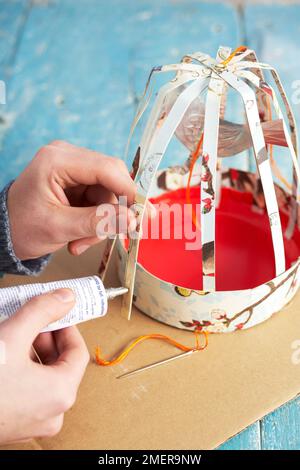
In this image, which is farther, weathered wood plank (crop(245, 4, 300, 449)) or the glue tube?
weathered wood plank (crop(245, 4, 300, 449))

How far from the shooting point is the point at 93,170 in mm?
749

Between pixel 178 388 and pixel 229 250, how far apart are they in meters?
0.26

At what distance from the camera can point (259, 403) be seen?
759 mm

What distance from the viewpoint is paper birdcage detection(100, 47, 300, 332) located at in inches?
30.6

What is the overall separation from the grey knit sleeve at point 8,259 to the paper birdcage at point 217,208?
0.38ft

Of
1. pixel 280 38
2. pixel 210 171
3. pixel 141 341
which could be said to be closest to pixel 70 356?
pixel 141 341

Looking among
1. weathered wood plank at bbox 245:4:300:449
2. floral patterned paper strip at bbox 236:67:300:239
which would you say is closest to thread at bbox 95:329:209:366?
floral patterned paper strip at bbox 236:67:300:239

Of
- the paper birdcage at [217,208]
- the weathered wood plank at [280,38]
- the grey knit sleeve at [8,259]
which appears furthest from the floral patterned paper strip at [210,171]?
the weathered wood plank at [280,38]

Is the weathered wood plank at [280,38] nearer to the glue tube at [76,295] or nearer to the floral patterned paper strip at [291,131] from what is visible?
the floral patterned paper strip at [291,131]

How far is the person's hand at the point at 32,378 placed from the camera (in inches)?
24.1

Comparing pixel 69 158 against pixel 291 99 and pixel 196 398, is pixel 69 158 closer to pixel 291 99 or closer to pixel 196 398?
pixel 196 398

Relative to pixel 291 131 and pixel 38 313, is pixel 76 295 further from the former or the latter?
pixel 291 131

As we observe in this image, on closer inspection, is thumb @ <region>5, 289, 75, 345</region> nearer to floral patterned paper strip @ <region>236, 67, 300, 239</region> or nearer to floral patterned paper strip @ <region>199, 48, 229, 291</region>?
floral patterned paper strip @ <region>199, 48, 229, 291</region>

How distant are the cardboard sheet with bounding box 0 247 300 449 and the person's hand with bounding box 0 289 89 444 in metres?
0.07
